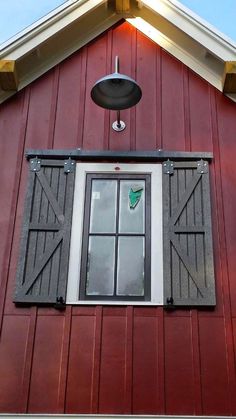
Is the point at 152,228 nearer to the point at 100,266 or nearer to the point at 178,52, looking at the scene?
the point at 100,266

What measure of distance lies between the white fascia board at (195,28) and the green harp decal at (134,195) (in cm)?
152

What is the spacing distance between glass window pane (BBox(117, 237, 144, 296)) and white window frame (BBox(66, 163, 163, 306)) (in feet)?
0.33

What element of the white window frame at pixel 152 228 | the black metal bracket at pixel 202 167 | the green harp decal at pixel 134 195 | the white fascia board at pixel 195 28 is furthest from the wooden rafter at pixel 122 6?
the green harp decal at pixel 134 195

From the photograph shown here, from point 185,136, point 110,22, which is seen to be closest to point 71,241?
point 185,136

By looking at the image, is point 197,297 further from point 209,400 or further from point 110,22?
point 110,22

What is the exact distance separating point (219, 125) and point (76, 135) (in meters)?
1.37

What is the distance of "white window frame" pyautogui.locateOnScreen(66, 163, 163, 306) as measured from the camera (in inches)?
180

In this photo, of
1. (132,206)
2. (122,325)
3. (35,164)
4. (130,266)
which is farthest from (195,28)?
(122,325)

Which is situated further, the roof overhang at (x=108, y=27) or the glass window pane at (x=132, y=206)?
the roof overhang at (x=108, y=27)

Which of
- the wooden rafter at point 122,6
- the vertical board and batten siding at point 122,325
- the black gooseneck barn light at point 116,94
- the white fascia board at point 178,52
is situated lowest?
the vertical board and batten siding at point 122,325

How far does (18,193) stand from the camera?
509cm

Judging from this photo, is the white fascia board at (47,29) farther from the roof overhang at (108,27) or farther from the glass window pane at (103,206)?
the glass window pane at (103,206)

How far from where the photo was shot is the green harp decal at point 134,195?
5059mm

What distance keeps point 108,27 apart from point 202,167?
1991 mm
